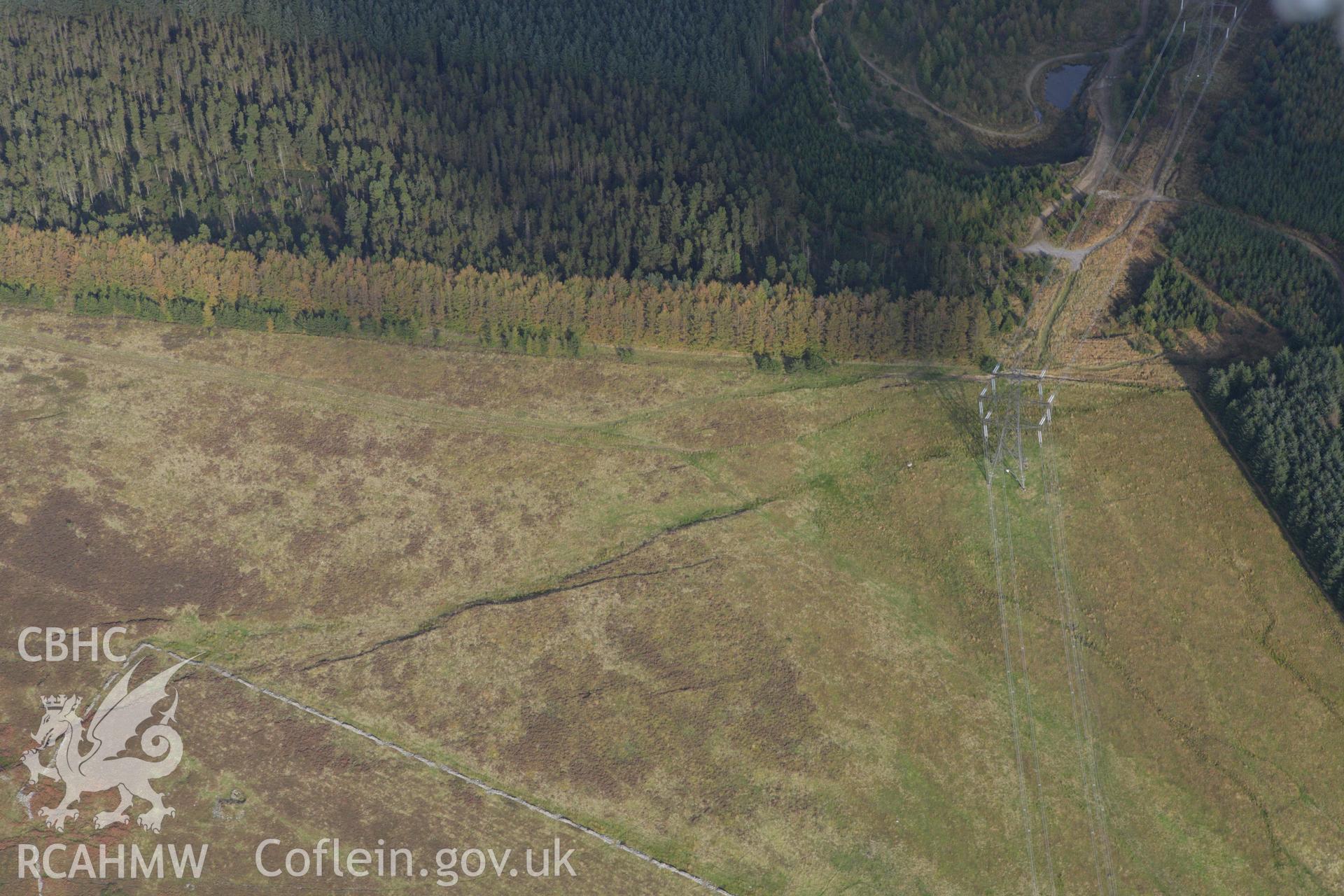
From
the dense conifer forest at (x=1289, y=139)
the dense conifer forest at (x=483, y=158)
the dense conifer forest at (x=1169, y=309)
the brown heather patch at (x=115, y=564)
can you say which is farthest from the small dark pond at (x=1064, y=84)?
the brown heather patch at (x=115, y=564)

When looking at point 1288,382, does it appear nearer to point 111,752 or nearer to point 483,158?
point 483,158

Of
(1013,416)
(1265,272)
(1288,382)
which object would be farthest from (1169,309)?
(1013,416)

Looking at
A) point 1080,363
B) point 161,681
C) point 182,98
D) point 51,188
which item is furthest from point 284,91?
point 1080,363

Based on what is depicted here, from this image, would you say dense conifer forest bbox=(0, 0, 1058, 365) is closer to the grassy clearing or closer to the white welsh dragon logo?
the grassy clearing

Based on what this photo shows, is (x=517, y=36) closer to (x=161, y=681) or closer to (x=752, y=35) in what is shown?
(x=752, y=35)

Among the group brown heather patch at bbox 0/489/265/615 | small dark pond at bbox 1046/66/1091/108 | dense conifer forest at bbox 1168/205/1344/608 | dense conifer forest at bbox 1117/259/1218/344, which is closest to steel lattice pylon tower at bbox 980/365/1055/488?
dense conifer forest at bbox 1117/259/1218/344

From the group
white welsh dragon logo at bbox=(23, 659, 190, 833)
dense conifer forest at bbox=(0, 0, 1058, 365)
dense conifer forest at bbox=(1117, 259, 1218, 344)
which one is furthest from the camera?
dense conifer forest at bbox=(0, 0, 1058, 365)
